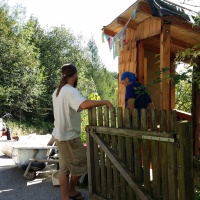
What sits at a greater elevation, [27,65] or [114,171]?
[27,65]

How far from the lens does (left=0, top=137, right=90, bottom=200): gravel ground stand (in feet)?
16.9

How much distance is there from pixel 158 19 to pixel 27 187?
4130 mm

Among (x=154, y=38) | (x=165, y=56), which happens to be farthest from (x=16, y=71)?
(x=165, y=56)

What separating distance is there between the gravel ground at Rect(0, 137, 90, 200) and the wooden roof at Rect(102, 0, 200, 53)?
11.6 ft

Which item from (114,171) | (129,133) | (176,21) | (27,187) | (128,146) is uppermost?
(176,21)

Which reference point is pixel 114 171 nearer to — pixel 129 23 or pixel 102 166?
pixel 102 166

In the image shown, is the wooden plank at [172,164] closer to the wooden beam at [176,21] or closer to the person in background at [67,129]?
the person in background at [67,129]

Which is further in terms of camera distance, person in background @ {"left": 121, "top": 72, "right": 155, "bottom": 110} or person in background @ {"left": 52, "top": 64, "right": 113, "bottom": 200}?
person in background @ {"left": 121, "top": 72, "right": 155, "bottom": 110}

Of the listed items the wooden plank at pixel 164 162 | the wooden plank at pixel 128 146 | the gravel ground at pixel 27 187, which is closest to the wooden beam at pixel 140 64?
the gravel ground at pixel 27 187

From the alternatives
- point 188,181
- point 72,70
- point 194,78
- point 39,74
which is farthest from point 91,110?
point 39,74

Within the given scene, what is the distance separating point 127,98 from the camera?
16.9 ft

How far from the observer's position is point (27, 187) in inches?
225

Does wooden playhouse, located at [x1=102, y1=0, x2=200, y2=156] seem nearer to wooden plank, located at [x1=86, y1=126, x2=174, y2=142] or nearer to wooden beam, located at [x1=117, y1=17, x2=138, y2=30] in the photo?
wooden beam, located at [x1=117, y1=17, x2=138, y2=30]

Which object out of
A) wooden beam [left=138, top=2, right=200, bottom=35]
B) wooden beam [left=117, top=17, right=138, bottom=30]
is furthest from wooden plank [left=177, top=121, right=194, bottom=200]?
wooden beam [left=117, top=17, right=138, bottom=30]
